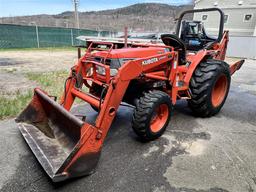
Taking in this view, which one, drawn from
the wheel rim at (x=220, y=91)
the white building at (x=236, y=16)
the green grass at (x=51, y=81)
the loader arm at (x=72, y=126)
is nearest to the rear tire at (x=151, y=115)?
the loader arm at (x=72, y=126)

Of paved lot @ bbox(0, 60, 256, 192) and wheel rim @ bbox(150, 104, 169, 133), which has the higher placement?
wheel rim @ bbox(150, 104, 169, 133)

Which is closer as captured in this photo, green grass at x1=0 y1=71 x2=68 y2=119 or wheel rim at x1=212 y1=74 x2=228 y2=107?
green grass at x1=0 y1=71 x2=68 y2=119

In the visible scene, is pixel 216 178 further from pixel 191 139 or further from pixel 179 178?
pixel 191 139

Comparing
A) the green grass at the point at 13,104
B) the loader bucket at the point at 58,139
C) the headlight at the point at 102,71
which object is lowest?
the green grass at the point at 13,104

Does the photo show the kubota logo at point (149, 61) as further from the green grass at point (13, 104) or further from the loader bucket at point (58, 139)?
the green grass at point (13, 104)

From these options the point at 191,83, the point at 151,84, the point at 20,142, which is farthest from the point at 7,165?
the point at 191,83

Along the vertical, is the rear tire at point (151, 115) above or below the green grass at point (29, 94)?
above

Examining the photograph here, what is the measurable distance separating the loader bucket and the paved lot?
210 millimetres

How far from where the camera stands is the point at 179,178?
2.49 metres

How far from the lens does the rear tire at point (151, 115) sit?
2875mm

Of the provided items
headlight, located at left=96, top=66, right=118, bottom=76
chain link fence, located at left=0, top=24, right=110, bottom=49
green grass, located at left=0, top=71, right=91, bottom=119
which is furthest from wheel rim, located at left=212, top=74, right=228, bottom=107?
chain link fence, located at left=0, top=24, right=110, bottom=49

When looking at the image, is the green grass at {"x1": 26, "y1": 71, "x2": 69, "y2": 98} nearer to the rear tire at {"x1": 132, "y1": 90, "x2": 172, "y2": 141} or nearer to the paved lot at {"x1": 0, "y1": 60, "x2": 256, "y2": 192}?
the paved lot at {"x1": 0, "y1": 60, "x2": 256, "y2": 192}

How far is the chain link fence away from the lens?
1600 cm

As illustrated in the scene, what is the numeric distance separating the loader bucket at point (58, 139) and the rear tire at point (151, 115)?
71cm
